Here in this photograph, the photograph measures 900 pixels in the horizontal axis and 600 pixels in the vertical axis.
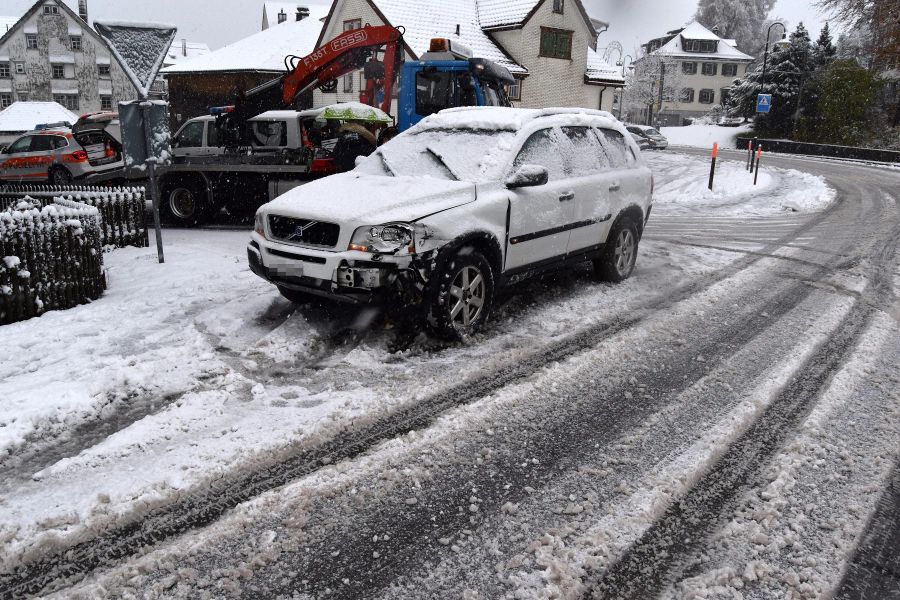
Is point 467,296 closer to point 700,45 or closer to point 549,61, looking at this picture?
point 549,61

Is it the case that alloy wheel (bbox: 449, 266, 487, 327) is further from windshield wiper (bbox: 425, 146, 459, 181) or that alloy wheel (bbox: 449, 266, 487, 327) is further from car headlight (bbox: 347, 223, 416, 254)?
windshield wiper (bbox: 425, 146, 459, 181)

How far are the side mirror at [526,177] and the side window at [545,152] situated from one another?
0.89 ft

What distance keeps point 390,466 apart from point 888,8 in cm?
3761

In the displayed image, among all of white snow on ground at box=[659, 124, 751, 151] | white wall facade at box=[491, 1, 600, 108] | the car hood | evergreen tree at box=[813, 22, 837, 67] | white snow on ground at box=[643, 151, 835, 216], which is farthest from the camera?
evergreen tree at box=[813, 22, 837, 67]

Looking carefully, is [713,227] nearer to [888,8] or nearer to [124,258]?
[124,258]

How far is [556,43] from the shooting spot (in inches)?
1346

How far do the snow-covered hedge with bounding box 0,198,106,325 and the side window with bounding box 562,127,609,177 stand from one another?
5151 mm

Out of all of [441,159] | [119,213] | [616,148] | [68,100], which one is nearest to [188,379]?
[441,159]

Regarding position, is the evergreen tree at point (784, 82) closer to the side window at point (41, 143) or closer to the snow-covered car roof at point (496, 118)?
the side window at point (41, 143)

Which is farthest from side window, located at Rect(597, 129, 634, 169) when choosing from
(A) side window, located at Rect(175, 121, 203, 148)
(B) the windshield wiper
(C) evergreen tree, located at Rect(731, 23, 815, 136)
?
(C) evergreen tree, located at Rect(731, 23, 815, 136)

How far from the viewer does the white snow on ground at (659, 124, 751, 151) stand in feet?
158

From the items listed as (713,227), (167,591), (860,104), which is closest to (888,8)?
(860,104)

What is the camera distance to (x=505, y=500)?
340cm

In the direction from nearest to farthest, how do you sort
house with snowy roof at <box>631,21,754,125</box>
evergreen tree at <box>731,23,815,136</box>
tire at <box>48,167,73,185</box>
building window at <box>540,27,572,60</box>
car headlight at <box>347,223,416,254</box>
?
car headlight at <box>347,223,416,254</box> < tire at <box>48,167,73,185</box> < building window at <box>540,27,572,60</box> < evergreen tree at <box>731,23,815,136</box> < house with snowy roof at <box>631,21,754,125</box>
